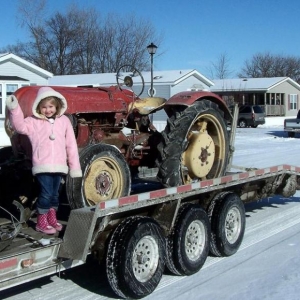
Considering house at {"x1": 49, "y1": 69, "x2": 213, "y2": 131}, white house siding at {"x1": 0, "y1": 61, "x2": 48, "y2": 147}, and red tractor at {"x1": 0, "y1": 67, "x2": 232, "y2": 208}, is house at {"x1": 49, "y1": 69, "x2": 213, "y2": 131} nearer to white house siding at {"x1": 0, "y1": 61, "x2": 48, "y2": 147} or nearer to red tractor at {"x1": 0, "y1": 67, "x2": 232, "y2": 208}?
white house siding at {"x1": 0, "y1": 61, "x2": 48, "y2": 147}

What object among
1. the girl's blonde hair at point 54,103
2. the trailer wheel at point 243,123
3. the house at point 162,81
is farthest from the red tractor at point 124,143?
the trailer wheel at point 243,123

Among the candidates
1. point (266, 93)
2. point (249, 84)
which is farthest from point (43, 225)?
point (249, 84)

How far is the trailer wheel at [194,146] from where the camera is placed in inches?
242

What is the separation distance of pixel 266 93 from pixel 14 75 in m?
26.4

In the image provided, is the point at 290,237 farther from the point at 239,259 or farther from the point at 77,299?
the point at 77,299

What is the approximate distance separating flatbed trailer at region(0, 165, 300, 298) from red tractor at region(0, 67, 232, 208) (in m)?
0.44

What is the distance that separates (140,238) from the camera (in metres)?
4.94

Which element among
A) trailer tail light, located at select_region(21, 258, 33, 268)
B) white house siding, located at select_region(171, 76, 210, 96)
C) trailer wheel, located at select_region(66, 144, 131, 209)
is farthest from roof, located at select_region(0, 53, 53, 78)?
trailer tail light, located at select_region(21, 258, 33, 268)

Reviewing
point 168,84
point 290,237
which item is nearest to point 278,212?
point 290,237

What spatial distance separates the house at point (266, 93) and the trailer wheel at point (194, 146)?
130 feet

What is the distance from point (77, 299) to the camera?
5.01m

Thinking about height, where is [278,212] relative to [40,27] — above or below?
below

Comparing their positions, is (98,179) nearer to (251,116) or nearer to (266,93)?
(251,116)

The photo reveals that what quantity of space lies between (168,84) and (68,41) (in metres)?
26.2
